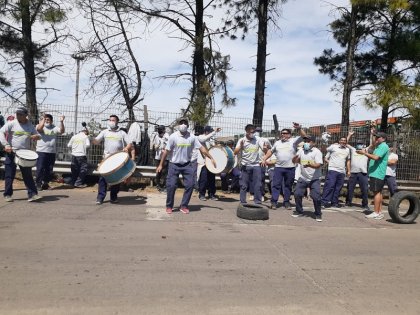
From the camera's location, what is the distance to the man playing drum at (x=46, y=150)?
10.8 m

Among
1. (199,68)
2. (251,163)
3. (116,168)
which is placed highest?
(199,68)

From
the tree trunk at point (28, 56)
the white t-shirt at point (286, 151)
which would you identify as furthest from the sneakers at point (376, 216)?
the tree trunk at point (28, 56)

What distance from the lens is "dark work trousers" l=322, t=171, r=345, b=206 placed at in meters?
10.8

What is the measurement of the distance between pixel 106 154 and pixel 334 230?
16.7 ft

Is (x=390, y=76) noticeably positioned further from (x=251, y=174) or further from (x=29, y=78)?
(x=29, y=78)

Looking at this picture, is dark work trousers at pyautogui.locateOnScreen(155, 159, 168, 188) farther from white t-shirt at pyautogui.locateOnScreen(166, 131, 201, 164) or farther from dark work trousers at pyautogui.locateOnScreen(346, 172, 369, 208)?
dark work trousers at pyautogui.locateOnScreen(346, 172, 369, 208)

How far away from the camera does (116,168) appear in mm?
8688

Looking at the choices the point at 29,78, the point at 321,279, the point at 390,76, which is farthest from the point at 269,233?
the point at 29,78

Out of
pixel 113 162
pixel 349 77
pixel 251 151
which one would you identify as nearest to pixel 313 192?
pixel 251 151

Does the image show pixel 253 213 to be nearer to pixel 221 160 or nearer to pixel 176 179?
pixel 176 179

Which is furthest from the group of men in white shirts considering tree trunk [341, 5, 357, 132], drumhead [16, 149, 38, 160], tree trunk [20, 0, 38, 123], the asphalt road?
tree trunk [341, 5, 357, 132]

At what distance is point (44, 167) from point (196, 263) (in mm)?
6773

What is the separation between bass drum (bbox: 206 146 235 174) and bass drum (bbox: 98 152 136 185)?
2141 millimetres

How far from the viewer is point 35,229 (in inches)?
271
